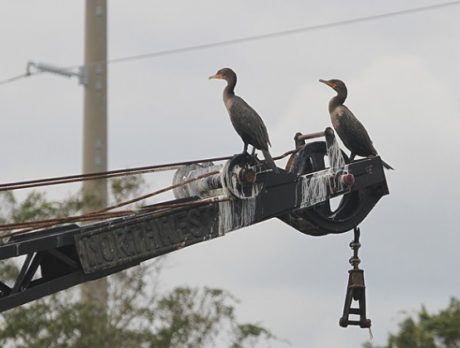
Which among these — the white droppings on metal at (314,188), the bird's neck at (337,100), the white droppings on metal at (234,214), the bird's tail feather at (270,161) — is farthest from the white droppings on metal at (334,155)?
the white droppings on metal at (234,214)

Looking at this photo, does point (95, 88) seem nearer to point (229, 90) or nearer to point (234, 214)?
point (229, 90)

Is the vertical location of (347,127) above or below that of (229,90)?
below

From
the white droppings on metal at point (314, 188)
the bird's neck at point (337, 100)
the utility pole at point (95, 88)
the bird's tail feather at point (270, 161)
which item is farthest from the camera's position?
the utility pole at point (95, 88)

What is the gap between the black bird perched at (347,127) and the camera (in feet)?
52.9

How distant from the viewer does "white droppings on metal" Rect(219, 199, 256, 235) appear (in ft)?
48.7

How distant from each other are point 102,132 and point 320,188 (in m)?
49.4

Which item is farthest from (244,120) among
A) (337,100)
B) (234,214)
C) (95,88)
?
(95,88)

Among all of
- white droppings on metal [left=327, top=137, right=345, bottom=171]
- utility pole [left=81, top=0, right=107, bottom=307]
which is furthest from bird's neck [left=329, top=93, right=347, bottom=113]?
utility pole [left=81, top=0, right=107, bottom=307]

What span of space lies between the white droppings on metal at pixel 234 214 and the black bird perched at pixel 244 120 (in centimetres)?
56

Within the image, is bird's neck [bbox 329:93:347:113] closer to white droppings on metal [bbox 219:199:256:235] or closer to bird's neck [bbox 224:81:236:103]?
bird's neck [bbox 224:81:236:103]

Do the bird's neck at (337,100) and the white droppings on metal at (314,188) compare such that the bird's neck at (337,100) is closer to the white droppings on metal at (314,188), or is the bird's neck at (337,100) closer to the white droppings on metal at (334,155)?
the white droppings on metal at (334,155)

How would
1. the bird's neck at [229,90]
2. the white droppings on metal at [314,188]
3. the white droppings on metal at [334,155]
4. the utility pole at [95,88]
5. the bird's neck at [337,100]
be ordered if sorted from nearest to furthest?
the white droppings on metal at [314,188], the white droppings on metal at [334,155], the bird's neck at [229,90], the bird's neck at [337,100], the utility pole at [95,88]

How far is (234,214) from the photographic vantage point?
48.9 ft

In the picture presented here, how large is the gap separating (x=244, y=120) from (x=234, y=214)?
1.19 m
